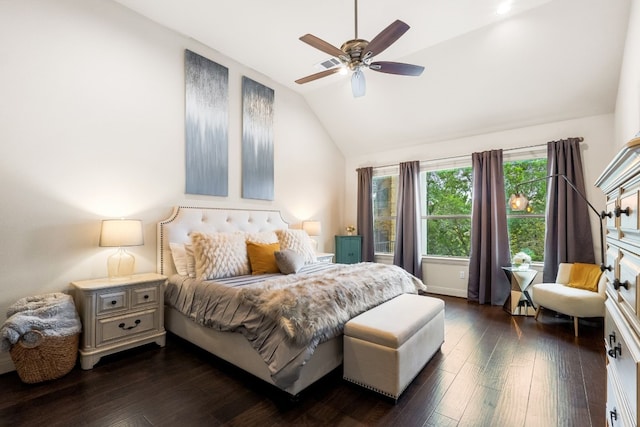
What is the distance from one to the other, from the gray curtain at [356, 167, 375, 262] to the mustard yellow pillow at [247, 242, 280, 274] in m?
2.73

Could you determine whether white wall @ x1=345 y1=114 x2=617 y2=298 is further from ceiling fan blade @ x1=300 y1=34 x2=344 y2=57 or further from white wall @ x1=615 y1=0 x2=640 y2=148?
ceiling fan blade @ x1=300 y1=34 x2=344 y2=57

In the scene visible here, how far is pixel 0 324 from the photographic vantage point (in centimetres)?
230

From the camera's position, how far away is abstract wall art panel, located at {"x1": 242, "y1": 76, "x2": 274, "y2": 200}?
4141mm

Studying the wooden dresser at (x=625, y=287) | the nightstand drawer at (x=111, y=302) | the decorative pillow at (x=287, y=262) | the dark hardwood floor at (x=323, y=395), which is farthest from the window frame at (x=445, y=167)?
the nightstand drawer at (x=111, y=302)

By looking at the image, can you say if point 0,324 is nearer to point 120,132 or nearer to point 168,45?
point 120,132

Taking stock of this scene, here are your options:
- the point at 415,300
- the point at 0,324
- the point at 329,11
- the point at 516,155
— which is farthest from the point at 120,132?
the point at 516,155

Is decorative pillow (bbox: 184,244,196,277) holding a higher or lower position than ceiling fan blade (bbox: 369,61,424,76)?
lower

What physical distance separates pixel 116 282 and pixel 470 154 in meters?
4.94

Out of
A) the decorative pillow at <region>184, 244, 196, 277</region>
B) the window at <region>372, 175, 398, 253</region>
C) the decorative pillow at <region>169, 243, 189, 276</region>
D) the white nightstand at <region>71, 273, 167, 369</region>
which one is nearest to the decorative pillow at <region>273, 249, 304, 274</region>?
the decorative pillow at <region>184, 244, 196, 277</region>

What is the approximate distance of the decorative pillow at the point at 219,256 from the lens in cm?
284

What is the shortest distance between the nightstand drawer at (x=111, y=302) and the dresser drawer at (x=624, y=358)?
3.18 meters

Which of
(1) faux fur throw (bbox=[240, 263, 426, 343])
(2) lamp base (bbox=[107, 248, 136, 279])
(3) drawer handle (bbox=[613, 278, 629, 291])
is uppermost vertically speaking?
(3) drawer handle (bbox=[613, 278, 629, 291])

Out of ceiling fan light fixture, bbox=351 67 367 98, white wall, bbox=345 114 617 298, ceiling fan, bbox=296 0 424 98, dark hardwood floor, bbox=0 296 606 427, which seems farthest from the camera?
white wall, bbox=345 114 617 298

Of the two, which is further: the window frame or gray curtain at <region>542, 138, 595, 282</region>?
the window frame
